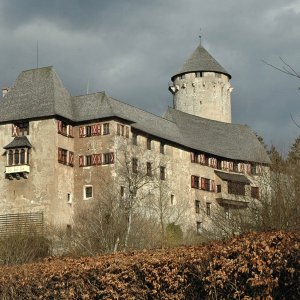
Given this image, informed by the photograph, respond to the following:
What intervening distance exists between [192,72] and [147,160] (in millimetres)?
26537

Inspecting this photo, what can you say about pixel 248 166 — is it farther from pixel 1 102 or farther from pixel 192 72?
pixel 1 102

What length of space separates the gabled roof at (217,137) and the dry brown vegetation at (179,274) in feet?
185

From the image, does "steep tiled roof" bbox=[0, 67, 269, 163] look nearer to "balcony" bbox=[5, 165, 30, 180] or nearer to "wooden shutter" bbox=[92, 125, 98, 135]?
"wooden shutter" bbox=[92, 125, 98, 135]

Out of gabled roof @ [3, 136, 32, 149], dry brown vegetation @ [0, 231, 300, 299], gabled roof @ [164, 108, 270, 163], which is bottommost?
dry brown vegetation @ [0, 231, 300, 299]

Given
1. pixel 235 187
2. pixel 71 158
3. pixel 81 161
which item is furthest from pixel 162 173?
pixel 235 187

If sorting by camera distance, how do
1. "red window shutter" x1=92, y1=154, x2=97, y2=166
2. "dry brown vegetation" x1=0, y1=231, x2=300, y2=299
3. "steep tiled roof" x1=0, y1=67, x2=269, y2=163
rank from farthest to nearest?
1. "steep tiled roof" x1=0, y1=67, x2=269, y2=163
2. "red window shutter" x1=92, y1=154, x2=97, y2=166
3. "dry brown vegetation" x1=0, y1=231, x2=300, y2=299

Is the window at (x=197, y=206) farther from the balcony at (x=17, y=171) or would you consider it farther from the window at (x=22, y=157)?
the window at (x=22, y=157)

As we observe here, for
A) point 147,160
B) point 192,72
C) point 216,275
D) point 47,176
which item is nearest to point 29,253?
point 47,176

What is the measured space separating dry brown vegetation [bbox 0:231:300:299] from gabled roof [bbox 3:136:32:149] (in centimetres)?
4441

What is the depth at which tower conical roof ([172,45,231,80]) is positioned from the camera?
8900 cm

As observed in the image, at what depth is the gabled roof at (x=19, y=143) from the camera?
60.3 m

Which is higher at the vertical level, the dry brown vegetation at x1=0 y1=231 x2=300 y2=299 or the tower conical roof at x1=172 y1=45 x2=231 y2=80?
the tower conical roof at x1=172 y1=45 x2=231 y2=80

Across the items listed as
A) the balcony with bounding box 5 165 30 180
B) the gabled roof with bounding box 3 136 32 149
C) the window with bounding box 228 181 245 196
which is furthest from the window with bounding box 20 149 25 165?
the window with bounding box 228 181 245 196

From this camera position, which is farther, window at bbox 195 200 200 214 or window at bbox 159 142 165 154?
window at bbox 195 200 200 214
